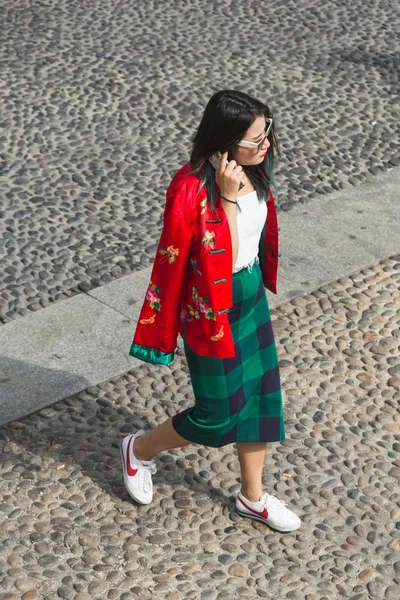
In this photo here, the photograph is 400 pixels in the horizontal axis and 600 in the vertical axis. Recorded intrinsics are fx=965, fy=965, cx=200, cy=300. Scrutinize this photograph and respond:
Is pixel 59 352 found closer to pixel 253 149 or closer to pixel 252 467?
pixel 252 467

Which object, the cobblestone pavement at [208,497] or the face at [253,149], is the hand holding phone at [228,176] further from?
the cobblestone pavement at [208,497]

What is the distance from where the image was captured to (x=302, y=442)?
4164 millimetres

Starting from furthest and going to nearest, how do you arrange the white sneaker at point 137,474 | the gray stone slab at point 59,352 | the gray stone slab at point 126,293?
the gray stone slab at point 126,293
the gray stone slab at point 59,352
the white sneaker at point 137,474

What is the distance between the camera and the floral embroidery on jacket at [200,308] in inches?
127

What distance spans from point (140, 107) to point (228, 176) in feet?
15.1

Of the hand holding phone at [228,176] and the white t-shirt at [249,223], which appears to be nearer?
the hand holding phone at [228,176]

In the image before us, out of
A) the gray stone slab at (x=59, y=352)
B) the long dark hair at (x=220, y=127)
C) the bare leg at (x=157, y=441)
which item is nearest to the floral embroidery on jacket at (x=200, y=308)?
the long dark hair at (x=220, y=127)

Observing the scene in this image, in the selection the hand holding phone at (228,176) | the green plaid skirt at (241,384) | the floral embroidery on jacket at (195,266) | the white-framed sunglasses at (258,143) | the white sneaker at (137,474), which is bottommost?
the white sneaker at (137,474)

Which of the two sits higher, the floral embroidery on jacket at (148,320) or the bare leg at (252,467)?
the floral embroidery on jacket at (148,320)

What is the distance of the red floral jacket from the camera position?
3.13m

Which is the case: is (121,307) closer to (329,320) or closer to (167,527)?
(329,320)

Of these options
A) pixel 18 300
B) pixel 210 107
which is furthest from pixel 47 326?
pixel 210 107

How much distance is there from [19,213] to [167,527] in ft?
9.51

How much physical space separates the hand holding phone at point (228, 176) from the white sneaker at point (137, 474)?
3.77 ft
